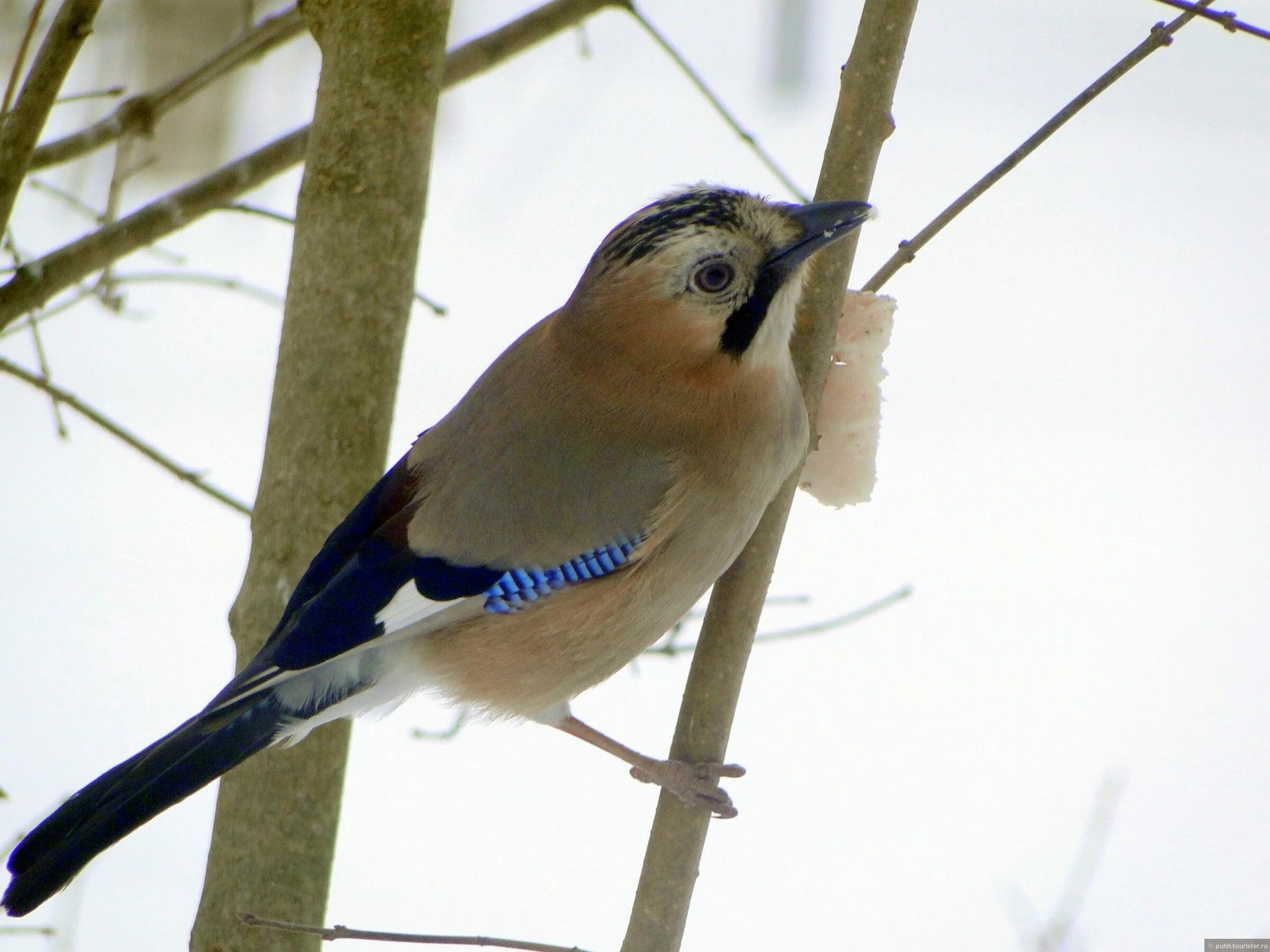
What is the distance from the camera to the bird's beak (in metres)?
1.49

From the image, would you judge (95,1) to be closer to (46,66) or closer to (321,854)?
(46,66)

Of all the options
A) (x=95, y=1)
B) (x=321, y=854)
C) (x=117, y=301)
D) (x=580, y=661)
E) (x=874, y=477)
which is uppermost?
(x=95, y=1)

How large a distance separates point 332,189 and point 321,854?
789 mm

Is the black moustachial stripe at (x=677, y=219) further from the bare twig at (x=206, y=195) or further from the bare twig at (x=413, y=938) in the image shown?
the bare twig at (x=413, y=938)

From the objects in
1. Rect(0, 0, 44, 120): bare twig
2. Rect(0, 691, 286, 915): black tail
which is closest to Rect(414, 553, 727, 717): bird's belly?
Rect(0, 691, 286, 915): black tail

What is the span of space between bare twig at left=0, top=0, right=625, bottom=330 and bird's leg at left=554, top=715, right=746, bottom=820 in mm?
945

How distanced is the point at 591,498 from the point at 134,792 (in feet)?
1.94

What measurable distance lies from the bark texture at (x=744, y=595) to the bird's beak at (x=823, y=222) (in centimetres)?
3

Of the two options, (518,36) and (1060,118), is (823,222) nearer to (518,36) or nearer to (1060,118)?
(1060,118)

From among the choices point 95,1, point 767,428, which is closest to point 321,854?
point 767,428

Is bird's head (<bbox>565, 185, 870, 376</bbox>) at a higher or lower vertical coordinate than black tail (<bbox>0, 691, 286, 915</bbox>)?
higher

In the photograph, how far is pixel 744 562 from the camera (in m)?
1.59

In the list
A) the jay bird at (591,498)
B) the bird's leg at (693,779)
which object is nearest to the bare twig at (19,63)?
the jay bird at (591,498)

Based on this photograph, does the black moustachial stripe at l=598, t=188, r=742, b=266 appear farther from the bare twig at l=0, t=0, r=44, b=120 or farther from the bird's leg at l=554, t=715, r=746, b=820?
the bare twig at l=0, t=0, r=44, b=120
